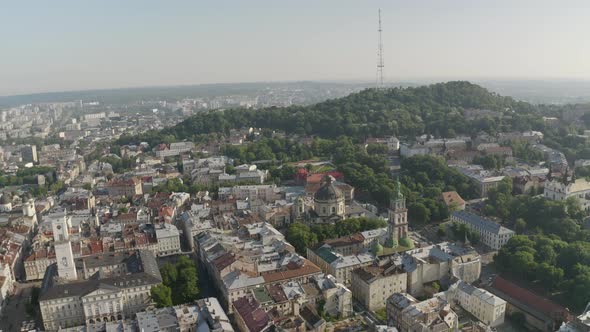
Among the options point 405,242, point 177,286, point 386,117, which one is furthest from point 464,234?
point 386,117

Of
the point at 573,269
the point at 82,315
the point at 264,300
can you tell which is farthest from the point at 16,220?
the point at 573,269

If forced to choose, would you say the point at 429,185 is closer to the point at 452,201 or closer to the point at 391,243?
the point at 452,201

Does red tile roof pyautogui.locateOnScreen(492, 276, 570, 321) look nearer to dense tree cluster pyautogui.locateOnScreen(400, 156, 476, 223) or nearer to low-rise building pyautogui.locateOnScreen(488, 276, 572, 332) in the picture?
low-rise building pyautogui.locateOnScreen(488, 276, 572, 332)

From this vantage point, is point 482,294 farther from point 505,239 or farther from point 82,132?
point 82,132

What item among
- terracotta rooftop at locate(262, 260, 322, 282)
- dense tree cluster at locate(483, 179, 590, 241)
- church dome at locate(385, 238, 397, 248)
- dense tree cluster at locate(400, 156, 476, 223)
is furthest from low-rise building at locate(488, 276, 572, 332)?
dense tree cluster at locate(400, 156, 476, 223)

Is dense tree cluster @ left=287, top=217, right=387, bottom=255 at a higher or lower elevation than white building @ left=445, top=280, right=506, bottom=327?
higher

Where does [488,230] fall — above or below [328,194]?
below

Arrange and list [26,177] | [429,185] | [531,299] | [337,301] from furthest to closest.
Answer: [26,177] < [429,185] < [337,301] < [531,299]
